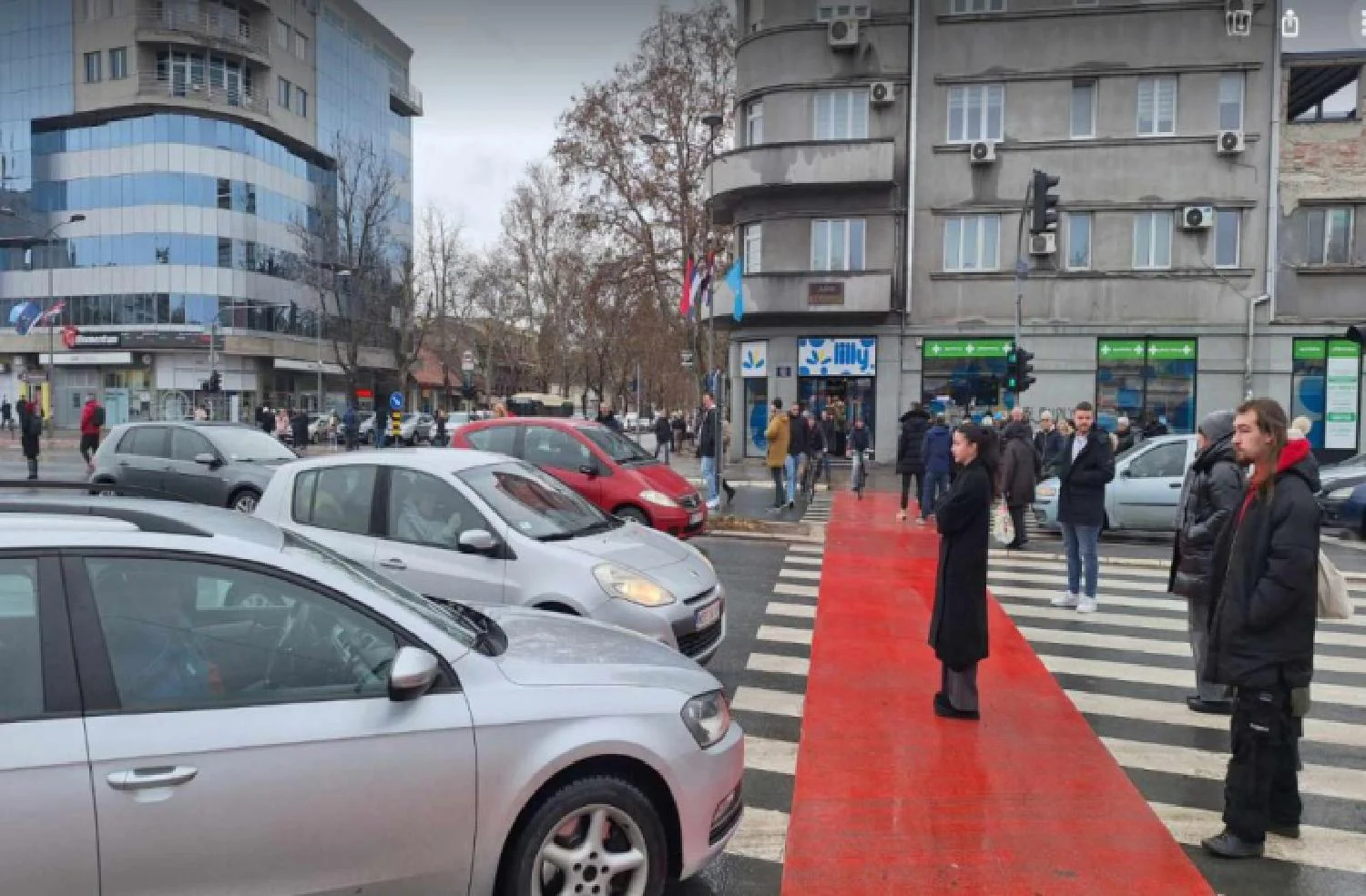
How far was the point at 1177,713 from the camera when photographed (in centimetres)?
594

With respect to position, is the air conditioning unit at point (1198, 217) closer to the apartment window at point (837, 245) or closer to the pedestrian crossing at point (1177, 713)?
the apartment window at point (837, 245)

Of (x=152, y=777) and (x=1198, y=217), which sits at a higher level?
(x=1198, y=217)

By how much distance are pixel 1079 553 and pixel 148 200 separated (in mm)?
57099

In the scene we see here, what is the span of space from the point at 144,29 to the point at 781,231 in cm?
4387

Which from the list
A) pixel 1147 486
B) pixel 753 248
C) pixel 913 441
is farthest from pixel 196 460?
pixel 753 248

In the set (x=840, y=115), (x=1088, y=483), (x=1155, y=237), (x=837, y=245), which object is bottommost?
(x=1088, y=483)

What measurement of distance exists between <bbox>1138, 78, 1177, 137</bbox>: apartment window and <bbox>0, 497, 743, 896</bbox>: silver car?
2825cm

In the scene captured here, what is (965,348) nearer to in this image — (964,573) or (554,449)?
(554,449)

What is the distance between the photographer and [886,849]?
3994mm

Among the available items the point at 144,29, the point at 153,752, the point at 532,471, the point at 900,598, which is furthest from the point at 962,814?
the point at 144,29

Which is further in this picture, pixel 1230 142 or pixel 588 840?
pixel 1230 142

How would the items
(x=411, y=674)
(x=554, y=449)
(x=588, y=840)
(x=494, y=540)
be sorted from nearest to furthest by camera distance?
1. (x=411, y=674)
2. (x=588, y=840)
3. (x=494, y=540)
4. (x=554, y=449)

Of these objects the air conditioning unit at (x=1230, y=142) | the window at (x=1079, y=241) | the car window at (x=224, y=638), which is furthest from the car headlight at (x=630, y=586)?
the air conditioning unit at (x=1230, y=142)

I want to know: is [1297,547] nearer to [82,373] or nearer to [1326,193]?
[1326,193]
